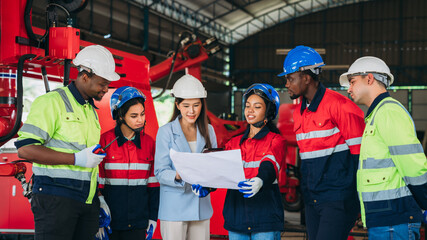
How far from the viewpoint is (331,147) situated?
3.35 metres

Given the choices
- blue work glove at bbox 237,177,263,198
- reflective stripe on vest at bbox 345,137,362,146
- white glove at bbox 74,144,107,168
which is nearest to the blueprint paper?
blue work glove at bbox 237,177,263,198

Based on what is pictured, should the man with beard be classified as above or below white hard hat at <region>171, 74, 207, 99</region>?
below

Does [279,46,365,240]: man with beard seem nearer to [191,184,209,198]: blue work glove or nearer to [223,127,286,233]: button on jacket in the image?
[223,127,286,233]: button on jacket

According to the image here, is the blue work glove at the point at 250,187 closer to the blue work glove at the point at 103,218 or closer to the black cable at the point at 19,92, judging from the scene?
the blue work glove at the point at 103,218

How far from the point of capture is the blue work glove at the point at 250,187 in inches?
120

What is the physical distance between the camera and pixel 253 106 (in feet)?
11.4

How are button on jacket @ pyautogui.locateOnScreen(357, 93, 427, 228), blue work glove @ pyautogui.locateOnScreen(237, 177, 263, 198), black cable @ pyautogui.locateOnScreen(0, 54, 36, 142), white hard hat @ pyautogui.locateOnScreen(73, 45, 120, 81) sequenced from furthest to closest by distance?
1. black cable @ pyautogui.locateOnScreen(0, 54, 36, 142)
2. white hard hat @ pyautogui.locateOnScreen(73, 45, 120, 81)
3. blue work glove @ pyautogui.locateOnScreen(237, 177, 263, 198)
4. button on jacket @ pyautogui.locateOnScreen(357, 93, 427, 228)

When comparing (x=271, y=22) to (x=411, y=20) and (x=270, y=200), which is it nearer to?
(x=411, y=20)

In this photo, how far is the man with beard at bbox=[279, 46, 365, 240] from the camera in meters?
3.29

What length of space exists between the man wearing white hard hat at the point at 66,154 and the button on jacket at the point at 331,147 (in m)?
1.44

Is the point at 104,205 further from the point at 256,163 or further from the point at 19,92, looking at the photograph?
the point at 19,92

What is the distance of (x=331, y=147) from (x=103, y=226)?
171cm

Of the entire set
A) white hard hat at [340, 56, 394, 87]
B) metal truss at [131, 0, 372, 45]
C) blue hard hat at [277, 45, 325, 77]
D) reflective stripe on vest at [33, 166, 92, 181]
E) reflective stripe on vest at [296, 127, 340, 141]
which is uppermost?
metal truss at [131, 0, 372, 45]

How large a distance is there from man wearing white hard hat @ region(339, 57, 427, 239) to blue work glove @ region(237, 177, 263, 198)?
637 mm
